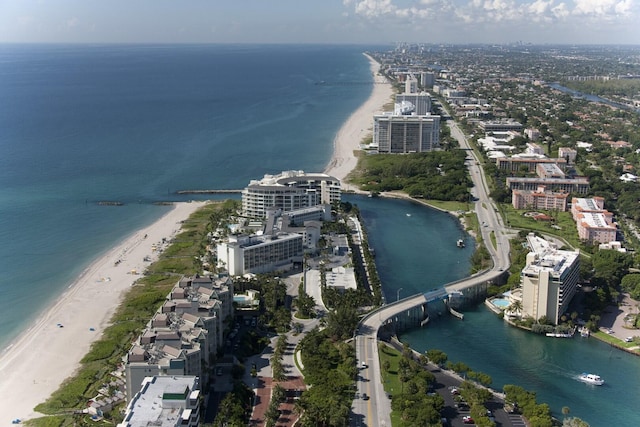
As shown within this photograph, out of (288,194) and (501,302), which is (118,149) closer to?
(288,194)

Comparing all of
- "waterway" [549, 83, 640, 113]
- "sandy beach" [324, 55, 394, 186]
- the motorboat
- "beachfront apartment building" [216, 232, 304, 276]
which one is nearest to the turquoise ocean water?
the motorboat

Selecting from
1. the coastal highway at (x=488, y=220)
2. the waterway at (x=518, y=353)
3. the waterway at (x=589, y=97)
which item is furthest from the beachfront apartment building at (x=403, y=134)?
the waterway at (x=589, y=97)

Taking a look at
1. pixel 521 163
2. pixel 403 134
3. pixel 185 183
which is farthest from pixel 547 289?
pixel 403 134

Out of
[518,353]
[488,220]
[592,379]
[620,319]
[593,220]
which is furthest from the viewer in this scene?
[488,220]

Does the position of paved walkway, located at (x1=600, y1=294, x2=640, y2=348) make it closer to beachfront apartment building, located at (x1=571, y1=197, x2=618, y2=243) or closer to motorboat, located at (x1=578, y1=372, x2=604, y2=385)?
motorboat, located at (x1=578, y1=372, x2=604, y2=385)

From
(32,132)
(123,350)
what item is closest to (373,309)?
(123,350)

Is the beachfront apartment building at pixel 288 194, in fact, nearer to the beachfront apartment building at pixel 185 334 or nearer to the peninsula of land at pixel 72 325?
the peninsula of land at pixel 72 325
